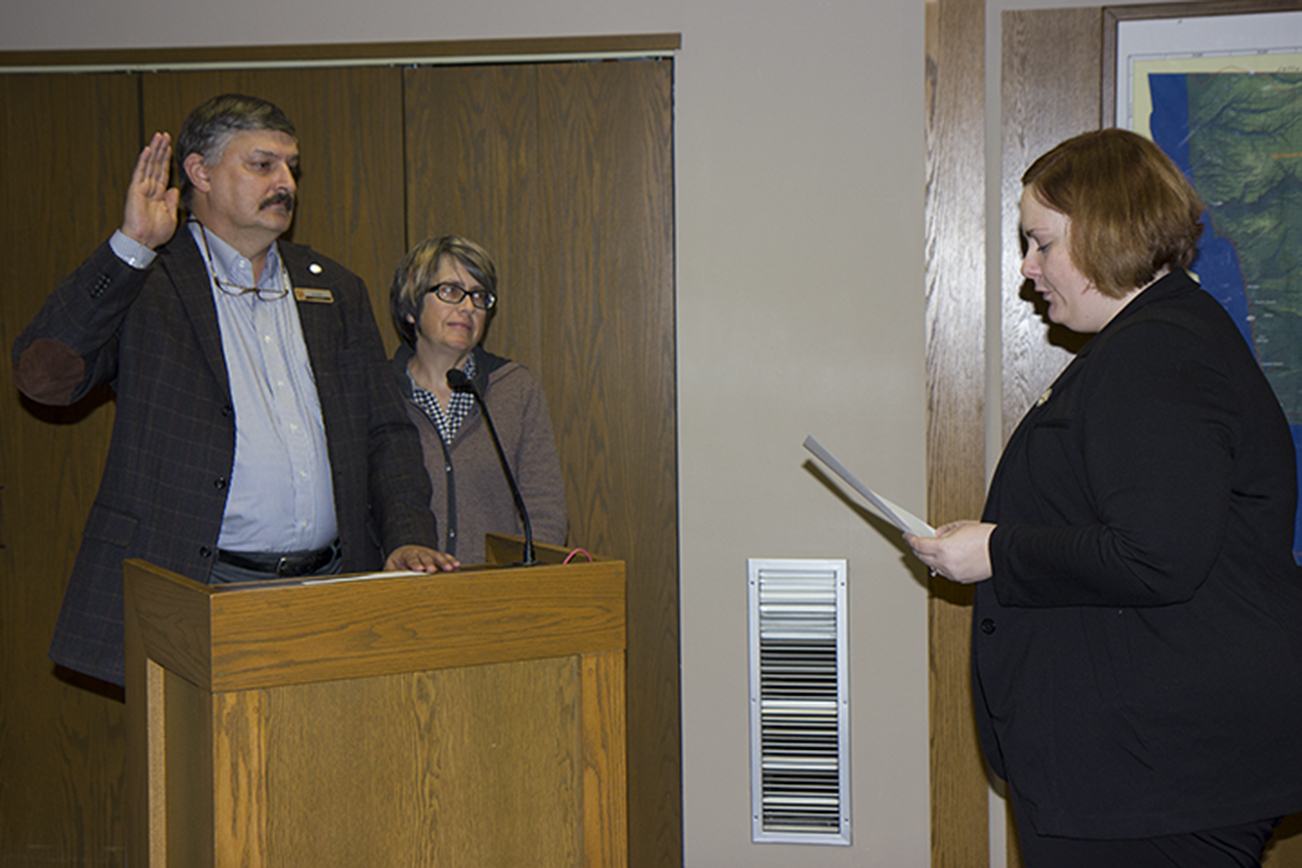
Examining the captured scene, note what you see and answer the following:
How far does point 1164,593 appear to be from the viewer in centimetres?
165

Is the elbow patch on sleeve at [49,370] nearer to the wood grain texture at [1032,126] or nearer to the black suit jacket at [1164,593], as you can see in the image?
the black suit jacket at [1164,593]

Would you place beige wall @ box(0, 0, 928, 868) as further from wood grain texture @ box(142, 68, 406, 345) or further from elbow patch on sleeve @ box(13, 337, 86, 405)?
elbow patch on sleeve @ box(13, 337, 86, 405)

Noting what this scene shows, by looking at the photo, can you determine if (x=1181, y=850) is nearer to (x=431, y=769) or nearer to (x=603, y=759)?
(x=603, y=759)

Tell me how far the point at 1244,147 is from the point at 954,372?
37.6 inches

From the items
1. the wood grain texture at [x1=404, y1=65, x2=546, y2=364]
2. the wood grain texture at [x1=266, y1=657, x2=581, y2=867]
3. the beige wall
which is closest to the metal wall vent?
the beige wall

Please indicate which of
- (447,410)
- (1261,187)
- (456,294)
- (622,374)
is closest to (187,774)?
(447,410)

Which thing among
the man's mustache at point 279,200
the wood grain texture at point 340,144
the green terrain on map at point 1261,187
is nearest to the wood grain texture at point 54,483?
the wood grain texture at point 340,144

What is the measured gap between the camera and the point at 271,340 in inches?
96.7

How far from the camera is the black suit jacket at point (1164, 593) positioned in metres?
1.64

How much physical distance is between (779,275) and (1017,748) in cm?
195

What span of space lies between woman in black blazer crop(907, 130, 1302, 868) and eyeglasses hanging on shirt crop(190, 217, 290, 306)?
1478mm

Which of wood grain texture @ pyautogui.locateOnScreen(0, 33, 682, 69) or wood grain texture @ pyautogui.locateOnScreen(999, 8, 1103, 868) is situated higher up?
wood grain texture @ pyautogui.locateOnScreen(0, 33, 682, 69)

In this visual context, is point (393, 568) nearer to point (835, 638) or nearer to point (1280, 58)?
point (835, 638)

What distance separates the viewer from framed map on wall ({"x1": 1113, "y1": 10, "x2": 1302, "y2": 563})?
3.25 meters
